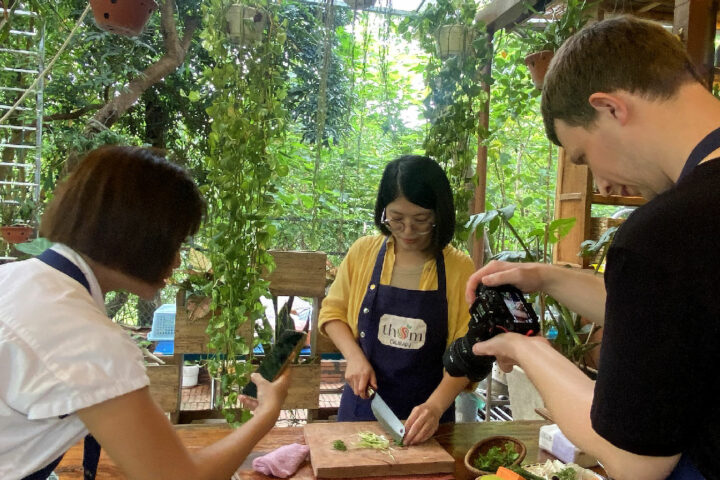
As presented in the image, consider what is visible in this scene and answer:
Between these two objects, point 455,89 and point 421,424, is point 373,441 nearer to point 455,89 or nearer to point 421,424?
point 421,424

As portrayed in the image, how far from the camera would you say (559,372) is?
0.89 meters

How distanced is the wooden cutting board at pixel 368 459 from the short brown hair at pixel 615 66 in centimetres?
96

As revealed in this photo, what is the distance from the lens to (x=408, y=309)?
72.0 inches

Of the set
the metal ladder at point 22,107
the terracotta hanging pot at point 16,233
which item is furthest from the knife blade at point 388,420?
the metal ladder at point 22,107

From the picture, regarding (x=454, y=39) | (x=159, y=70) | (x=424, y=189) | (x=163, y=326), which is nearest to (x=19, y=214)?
(x=163, y=326)

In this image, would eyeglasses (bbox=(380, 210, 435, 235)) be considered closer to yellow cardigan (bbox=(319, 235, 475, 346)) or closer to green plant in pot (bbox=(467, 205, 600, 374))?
yellow cardigan (bbox=(319, 235, 475, 346))

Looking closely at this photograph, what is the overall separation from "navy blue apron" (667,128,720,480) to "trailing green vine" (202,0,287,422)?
1298mm

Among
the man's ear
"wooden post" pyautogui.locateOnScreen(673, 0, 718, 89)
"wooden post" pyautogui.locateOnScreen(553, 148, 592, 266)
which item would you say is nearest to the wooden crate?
the man's ear

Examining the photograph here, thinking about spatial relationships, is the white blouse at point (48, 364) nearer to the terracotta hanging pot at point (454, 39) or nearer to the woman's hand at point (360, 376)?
the woman's hand at point (360, 376)

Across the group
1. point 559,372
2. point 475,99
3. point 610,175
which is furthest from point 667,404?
point 475,99

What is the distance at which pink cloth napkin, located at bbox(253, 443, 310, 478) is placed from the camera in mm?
1301

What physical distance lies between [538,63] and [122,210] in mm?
1887

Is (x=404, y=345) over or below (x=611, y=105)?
below

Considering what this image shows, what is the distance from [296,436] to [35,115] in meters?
2.95
